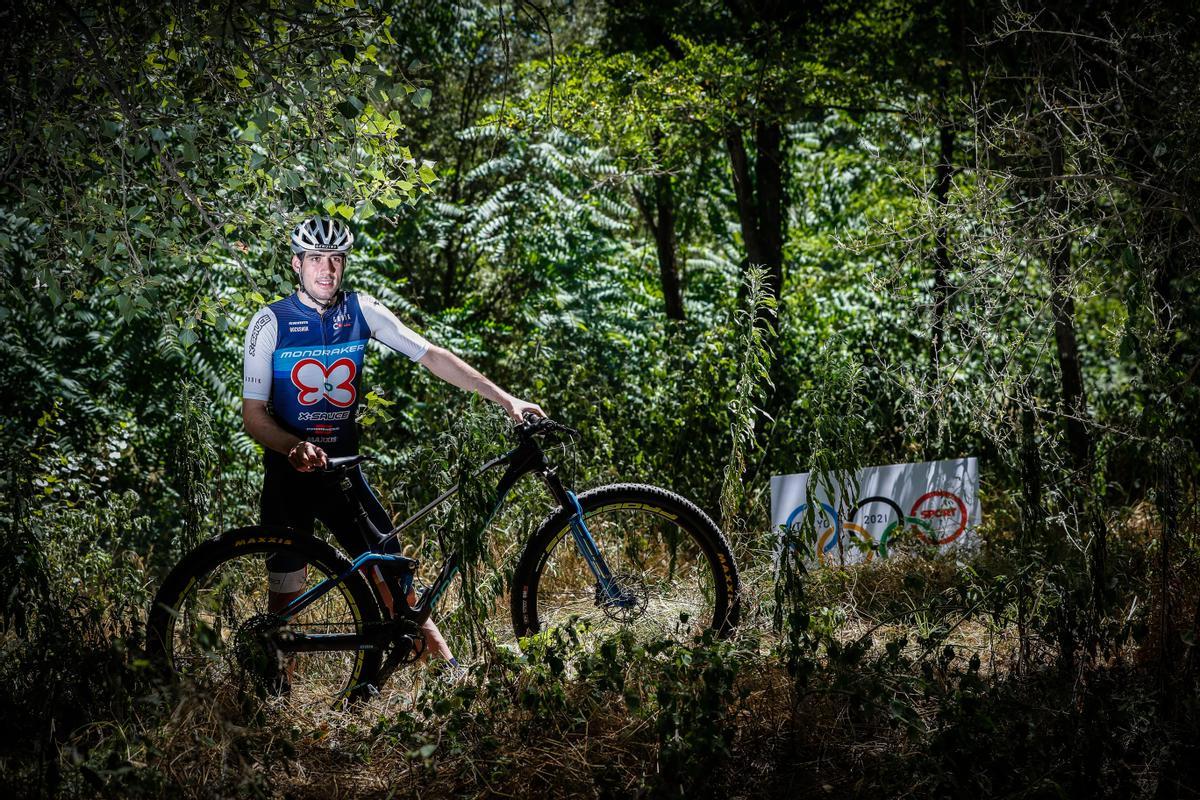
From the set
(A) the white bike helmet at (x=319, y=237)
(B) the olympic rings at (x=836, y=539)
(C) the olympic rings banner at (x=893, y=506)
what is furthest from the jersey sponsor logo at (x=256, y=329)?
(B) the olympic rings at (x=836, y=539)

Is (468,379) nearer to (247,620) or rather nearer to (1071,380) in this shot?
(247,620)

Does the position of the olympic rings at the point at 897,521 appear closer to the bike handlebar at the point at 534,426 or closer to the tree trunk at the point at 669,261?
the bike handlebar at the point at 534,426

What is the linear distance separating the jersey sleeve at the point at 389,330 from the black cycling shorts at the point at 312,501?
58 cm

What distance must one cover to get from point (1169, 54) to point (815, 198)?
6.34 m

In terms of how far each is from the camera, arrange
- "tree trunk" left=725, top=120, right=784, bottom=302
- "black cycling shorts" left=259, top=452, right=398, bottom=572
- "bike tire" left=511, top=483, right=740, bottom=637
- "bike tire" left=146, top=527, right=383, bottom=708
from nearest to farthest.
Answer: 1. "bike tire" left=146, top=527, right=383, bottom=708
2. "black cycling shorts" left=259, top=452, right=398, bottom=572
3. "bike tire" left=511, top=483, right=740, bottom=637
4. "tree trunk" left=725, top=120, right=784, bottom=302

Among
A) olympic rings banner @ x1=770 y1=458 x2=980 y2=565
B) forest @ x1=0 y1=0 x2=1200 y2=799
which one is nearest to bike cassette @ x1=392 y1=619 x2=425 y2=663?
forest @ x1=0 y1=0 x2=1200 y2=799

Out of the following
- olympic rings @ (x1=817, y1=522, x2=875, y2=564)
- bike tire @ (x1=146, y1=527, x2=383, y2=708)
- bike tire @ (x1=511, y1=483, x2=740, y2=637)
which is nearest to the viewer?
bike tire @ (x1=146, y1=527, x2=383, y2=708)

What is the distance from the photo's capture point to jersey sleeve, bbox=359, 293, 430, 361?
407cm

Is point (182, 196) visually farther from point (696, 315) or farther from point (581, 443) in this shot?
point (696, 315)

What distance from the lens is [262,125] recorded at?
4.25m

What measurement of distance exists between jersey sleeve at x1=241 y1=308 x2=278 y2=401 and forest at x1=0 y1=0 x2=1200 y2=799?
58 centimetres

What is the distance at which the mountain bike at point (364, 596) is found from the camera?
380cm

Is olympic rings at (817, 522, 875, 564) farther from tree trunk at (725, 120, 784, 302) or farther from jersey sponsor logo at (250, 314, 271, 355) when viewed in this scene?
jersey sponsor logo at (250, 314, 271, 355)

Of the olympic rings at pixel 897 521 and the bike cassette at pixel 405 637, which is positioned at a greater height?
the olympic rings at pixel 897 521
